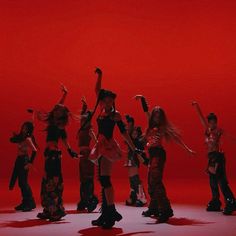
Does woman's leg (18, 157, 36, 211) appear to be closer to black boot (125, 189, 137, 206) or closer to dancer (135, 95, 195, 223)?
black boot (125, 189, 137, 206)

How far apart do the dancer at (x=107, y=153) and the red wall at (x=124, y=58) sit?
6603 millimetres

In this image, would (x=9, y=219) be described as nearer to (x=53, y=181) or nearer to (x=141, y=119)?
(x=53, y=181)

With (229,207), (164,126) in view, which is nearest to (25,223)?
(164,126)

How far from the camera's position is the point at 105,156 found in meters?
5.47

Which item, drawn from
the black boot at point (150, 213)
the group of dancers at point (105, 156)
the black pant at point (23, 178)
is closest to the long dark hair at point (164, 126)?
the group of dancers at point (105, 156)

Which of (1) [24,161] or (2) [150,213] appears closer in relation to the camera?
(2) [150,213]

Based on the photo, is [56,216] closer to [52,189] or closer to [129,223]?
[52,189]

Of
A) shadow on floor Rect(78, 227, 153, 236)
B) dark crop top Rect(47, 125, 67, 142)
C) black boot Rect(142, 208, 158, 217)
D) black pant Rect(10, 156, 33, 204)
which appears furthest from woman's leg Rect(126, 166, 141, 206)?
shadow on floor Rect(78, 227, 153, 236)

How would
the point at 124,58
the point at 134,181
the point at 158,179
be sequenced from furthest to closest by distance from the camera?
the point at 124,58
the point at 134,181
the point at 158,179

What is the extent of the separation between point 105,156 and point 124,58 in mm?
7096

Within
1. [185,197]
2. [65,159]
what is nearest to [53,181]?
[185,197]

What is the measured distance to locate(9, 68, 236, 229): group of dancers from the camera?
18.2ft

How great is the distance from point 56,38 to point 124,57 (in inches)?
69.3

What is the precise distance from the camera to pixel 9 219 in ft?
20.2
